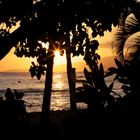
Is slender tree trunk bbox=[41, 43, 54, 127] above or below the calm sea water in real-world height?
above

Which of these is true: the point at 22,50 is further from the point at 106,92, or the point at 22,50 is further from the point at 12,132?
the point at 106,92

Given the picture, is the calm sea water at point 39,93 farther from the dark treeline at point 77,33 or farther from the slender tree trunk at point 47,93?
the dark treeline at point 77,33

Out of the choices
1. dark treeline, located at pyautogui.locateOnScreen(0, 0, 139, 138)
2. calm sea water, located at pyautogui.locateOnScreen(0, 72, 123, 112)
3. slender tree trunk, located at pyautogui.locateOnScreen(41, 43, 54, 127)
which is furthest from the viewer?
calm sea water, located at pyautogui.locateOnScreen(0, 72, 123, 112)

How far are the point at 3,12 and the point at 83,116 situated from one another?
1.83m

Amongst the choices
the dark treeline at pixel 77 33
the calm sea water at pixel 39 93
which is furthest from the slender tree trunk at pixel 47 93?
the dark treeline at pixel 77 33

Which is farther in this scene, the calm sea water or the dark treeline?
the calm sea water

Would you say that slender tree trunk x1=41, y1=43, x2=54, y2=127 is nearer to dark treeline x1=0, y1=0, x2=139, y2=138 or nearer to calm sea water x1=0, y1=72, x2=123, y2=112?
calm sea water x1=0, y1=72, x2=123, y2=112

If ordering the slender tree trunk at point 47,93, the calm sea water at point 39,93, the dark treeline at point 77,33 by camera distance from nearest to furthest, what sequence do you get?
1. the dark treeline at point 77,33
2. the slender tree trunk at point 47,93
3. the calm sea water at point 39,93

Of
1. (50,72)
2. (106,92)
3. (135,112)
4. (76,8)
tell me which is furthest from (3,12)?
(50,72)

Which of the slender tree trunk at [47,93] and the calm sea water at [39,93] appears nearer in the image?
the slender tree trunk at [47,93]

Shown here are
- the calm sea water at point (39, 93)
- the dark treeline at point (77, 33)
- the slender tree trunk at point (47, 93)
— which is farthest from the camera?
the calm sea water at point (39, 93)

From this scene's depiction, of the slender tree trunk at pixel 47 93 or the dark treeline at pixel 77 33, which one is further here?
the slender tree trunk at pixel 47 93

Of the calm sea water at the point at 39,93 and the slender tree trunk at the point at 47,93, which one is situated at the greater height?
the slender tree trunk at the point at 47,93

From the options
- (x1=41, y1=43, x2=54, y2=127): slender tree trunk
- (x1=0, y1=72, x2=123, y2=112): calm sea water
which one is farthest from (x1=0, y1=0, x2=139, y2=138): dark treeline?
(x1=0, y1=72, x2=123, y2=112): calm sea water
